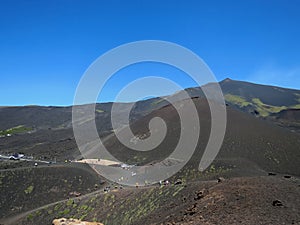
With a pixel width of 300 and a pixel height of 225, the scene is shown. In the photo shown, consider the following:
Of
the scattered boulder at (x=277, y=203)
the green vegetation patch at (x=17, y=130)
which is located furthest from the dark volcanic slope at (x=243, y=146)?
the green vegetation patch at (x=17, y=130)

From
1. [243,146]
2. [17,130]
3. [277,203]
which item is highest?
A: [17,130]

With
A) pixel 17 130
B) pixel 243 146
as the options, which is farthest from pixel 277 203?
pixel 17 130

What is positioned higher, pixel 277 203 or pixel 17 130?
pixel 17 130

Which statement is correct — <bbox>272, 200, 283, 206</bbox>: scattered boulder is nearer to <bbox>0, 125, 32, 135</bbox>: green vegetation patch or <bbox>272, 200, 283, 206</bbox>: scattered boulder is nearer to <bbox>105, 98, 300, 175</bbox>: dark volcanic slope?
<bbox>105, 98, 300, 175</bbox>: dark volcanic slope

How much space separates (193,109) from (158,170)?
135 feet

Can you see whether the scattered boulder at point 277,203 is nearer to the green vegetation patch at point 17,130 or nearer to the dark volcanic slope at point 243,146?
the dark volcanic slope at point 243,146

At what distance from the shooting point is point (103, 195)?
4109 cm

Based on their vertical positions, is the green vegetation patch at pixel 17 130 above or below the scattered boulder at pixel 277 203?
above

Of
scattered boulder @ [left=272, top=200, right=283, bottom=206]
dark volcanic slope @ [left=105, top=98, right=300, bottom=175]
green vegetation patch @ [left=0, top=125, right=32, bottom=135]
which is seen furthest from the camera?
green vegetation patch @ [left=0, top=125, right=32, bottom=135]

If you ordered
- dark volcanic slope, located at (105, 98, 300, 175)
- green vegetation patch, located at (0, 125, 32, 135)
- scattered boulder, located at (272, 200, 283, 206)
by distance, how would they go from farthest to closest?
green vegetation patch, located at (0, 125, 32, 135) → dark volcanic slope, located at (105, 98, 300, 175) → scattered boulder, located at (272, 200, 283, 206)

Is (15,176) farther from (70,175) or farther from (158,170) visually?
(158,170)

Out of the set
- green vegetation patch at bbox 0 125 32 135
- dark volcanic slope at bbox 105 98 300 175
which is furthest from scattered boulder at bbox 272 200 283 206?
green vegetation patch at bbox 0 125 32 135

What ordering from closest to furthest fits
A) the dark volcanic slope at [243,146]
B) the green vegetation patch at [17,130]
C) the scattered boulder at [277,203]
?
the scattered boulder at [277,203] < the dark volcanic slope at [243,146] < the green vegetation patch at [17,130]

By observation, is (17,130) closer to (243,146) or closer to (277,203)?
(243,146)
